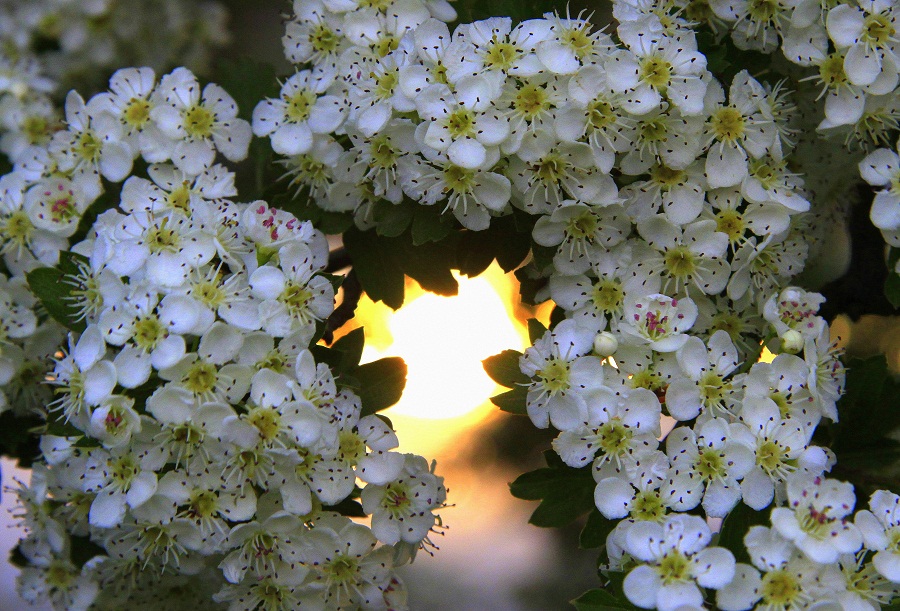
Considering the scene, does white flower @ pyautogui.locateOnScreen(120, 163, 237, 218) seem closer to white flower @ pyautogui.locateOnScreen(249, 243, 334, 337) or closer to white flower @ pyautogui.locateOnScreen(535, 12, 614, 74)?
white flower @ pyautogui.locateOnScreen(249, 243, 334, 337)

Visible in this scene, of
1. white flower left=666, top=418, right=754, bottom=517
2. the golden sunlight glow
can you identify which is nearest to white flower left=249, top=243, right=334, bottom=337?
white flower left=666, top=418, right=754, bottom=517

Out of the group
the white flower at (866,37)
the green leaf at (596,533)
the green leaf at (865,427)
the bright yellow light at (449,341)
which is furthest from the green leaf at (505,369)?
the bright yellow light at (449,341)

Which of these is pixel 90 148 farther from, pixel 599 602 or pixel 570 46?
pixel 599 602

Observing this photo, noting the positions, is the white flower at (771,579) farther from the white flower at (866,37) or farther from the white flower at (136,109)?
the white flower at (136,109)

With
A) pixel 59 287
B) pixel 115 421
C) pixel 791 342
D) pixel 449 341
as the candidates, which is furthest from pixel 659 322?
pixel 449 341

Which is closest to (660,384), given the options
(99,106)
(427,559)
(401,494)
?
(401,494)

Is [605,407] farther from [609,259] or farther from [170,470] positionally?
[170,470]

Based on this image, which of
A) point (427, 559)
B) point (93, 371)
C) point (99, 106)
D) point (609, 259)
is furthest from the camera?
point (427, 559)
